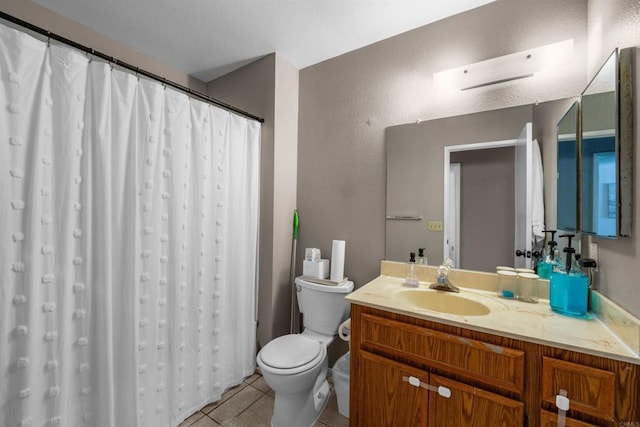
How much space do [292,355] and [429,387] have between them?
0.77 meters

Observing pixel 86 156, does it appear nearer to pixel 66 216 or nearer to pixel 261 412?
pixel 66 216

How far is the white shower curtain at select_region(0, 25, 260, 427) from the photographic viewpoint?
1064 millimetres

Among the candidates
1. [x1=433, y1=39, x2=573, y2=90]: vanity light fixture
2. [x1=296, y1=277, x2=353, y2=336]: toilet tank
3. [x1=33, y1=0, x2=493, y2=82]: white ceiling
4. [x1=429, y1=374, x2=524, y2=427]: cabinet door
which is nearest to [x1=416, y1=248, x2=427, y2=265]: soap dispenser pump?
[x1=296, y1=277, x2=353, y2=336]: toilet tank

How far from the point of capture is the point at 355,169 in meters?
1.99

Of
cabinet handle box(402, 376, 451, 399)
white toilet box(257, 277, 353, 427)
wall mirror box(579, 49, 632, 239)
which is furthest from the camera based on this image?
white toilet box(257, 277, 353, 427)

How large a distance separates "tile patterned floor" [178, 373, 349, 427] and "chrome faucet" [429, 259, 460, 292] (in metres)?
1.02

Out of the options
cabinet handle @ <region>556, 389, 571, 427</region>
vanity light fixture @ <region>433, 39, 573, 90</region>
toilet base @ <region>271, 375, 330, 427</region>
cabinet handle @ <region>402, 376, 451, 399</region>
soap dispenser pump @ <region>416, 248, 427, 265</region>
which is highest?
vanity light fixture @ <region>433, 39, 573, 90</region>

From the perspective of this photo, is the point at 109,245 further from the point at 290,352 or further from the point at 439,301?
the point at 439,301

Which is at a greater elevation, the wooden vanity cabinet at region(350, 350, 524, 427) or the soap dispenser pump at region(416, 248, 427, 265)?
the soap dispenser pump at region(416, 248, 427, 265)

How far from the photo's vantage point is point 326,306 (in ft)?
6.05

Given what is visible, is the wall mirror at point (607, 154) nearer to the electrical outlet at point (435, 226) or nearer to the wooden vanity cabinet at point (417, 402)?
the electrical outlet at point (435, 226)

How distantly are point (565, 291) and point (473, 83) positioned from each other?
47.0 inches

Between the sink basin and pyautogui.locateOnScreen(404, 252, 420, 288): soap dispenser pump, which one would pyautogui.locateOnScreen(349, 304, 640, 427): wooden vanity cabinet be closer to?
the sink basin

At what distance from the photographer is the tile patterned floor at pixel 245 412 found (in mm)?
1585
